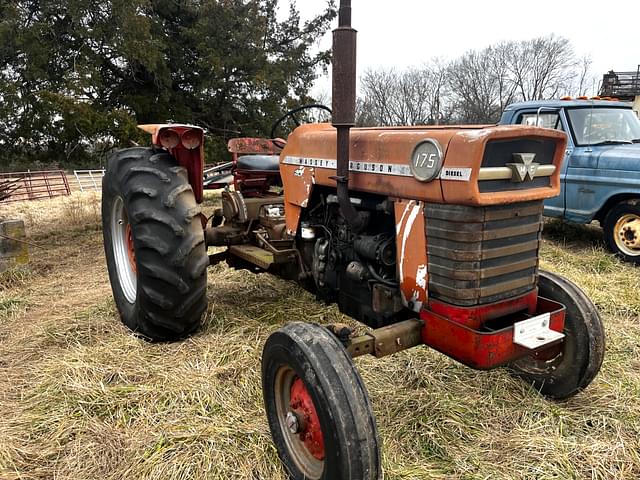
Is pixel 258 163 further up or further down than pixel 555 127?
further down

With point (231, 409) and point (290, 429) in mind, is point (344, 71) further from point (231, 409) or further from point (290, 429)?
point (231, 409)

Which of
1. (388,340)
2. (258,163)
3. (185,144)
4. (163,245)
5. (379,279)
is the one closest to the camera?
(388,340)

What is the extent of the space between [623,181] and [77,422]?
18.9ft

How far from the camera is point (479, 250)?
200cm

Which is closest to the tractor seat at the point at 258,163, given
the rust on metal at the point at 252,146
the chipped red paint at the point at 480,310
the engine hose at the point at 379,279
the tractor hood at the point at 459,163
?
the rust on metal at the point at 252,146

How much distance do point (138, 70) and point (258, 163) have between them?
8623 mm

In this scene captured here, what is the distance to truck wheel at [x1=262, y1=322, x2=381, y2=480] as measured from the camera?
Answer: 1764mm

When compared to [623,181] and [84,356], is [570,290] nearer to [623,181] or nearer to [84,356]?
[84,356]

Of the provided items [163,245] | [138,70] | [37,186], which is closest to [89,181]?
[37,186]

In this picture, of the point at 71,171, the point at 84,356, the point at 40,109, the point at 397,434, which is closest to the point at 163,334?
the point at 84,356

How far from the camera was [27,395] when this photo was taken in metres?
2.70

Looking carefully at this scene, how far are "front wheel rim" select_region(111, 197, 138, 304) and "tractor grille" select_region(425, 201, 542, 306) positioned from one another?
2.38m

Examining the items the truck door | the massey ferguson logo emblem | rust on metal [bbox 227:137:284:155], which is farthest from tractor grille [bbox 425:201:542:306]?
the truck door

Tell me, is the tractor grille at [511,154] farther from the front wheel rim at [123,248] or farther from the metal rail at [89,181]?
the metal rail at [89,181]
